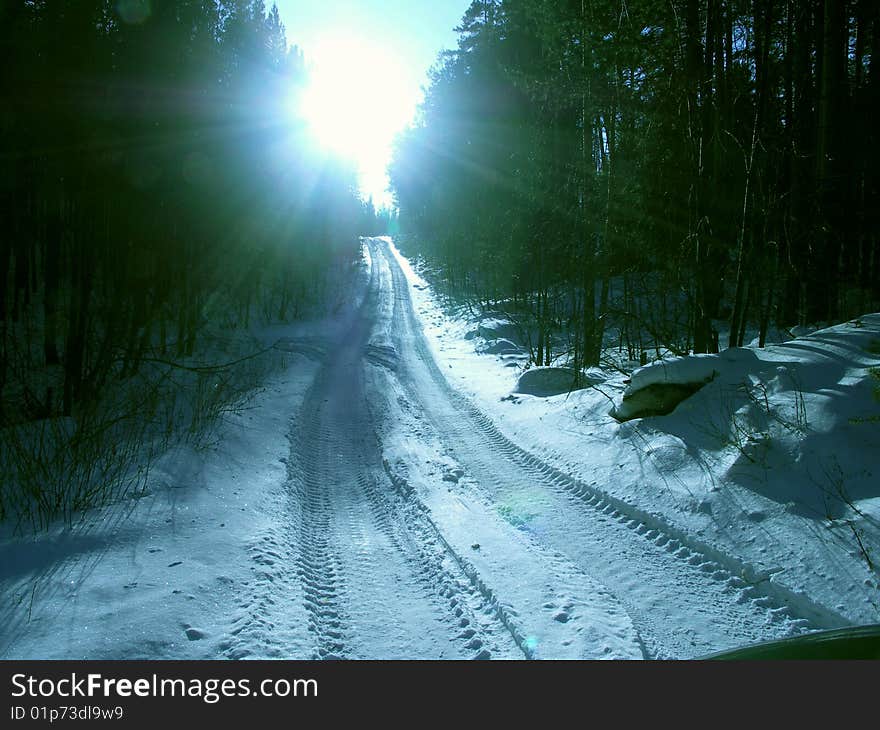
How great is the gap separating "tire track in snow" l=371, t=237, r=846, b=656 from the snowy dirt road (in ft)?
0.04

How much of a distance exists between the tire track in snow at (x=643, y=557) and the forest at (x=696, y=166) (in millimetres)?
3681

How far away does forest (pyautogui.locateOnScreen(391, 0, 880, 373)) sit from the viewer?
791 cm

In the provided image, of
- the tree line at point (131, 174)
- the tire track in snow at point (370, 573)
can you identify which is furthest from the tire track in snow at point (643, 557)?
the tree line at point (131, 174)

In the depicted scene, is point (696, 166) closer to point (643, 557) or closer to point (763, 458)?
point (763, 458)

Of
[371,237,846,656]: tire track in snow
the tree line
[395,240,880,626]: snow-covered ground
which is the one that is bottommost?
[371,237,846,656]: tire track in snow

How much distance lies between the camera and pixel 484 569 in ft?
11.9

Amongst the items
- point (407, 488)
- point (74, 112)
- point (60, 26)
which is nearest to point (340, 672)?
point (407, 488)

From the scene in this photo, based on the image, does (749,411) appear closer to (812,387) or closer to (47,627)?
(812,387)

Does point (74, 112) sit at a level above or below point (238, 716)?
above

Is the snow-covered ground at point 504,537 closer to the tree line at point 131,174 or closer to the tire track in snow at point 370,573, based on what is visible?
the tire track in snow at point 370,573

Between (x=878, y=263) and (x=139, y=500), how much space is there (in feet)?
62.8

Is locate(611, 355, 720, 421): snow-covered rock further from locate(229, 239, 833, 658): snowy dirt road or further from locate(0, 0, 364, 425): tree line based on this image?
locate(0, 0, 364, 425): tree line

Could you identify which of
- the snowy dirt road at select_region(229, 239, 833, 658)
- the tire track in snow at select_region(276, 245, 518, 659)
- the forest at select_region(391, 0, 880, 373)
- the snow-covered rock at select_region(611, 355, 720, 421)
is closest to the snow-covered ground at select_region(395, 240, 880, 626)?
the snow-covered rock at select_region(611, 355, 720, 421)

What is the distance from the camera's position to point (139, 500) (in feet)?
14.4
